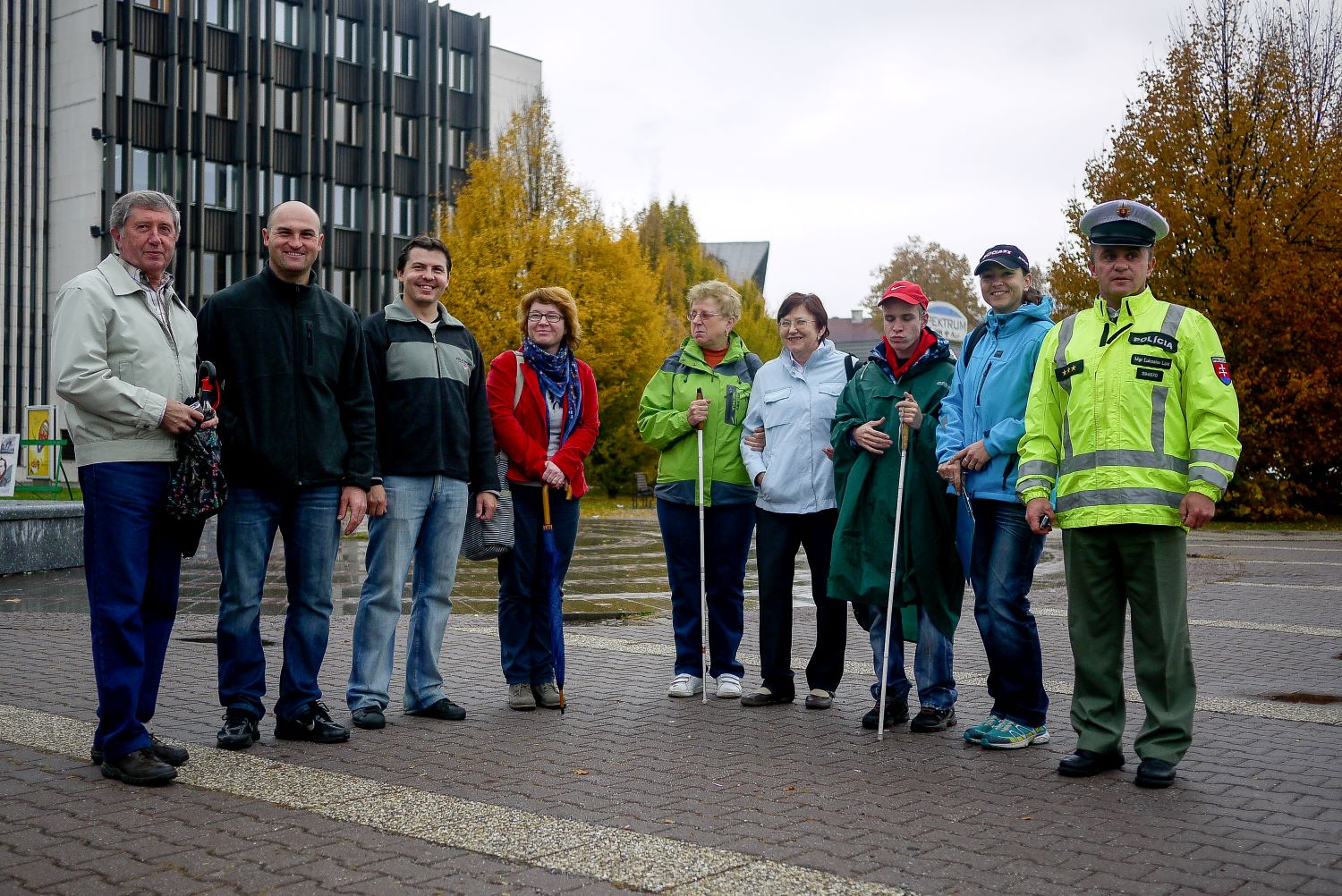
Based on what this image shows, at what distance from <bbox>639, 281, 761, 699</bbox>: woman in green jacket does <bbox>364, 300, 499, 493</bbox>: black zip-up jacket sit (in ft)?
3.72

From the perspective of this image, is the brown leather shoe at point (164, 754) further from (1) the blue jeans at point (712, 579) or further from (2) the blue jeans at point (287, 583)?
(1) the blue jeans at point (712, 579)

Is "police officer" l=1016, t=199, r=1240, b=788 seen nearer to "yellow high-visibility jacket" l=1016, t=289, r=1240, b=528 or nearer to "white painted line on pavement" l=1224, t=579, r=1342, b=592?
"yellow high-visibility jacket" l=1016, t=289, r=1240, b=528

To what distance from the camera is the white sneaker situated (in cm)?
709

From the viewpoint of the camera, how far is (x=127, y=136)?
144 ft

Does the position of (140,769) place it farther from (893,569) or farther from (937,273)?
(937,273)

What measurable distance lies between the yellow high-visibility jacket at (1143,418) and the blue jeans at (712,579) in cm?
216

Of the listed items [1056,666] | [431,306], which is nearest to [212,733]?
[431,306]

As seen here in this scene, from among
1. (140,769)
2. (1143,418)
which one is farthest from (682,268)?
(140,769)

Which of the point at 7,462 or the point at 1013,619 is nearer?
the point at 1013,619

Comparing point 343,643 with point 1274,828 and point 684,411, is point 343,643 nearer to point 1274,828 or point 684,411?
point 684,411

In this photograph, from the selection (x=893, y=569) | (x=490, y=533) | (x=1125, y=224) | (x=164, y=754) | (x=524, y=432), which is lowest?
(x=164, y=754)

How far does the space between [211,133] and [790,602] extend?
43813mm

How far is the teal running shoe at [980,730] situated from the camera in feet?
19.2

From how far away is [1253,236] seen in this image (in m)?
27.0
